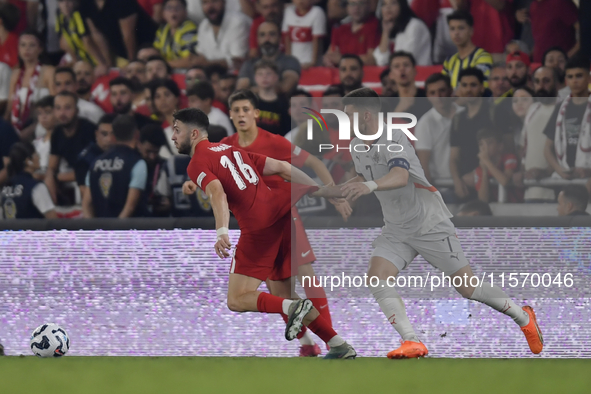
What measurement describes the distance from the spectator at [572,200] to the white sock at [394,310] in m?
1.16

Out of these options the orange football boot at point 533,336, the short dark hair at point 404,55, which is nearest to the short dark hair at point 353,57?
the short dark hair at point 404,55

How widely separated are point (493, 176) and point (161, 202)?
3011mm

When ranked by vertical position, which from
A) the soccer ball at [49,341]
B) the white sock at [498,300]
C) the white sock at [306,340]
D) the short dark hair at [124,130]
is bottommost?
the white sock at [306,340]

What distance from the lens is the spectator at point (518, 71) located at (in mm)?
6762

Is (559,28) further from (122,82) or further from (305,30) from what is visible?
(122,82)

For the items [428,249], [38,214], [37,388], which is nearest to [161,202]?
[38,214]

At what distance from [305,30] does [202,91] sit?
1.26 metres

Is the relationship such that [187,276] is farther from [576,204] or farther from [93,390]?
[576,204]

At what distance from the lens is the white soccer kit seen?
4523mm

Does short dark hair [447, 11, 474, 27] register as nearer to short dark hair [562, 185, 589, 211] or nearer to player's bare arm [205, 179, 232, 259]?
short dark hair [562, 185, 589, 211]

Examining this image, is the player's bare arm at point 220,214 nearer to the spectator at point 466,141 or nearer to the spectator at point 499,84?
the spectator at point 466,141

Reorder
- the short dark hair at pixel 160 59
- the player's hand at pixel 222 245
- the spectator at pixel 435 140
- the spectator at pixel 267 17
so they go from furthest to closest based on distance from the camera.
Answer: the spectator at pixel 267 17 → the short dark hair at pixel 160 59 → the spectator at pixel 435 140 → the player's hand at pixel 222 245

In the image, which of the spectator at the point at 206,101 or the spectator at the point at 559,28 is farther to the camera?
the spectator at the point at 206,101

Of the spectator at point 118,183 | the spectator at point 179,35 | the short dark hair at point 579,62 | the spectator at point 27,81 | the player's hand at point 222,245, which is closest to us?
the player's hand at point 222,245
